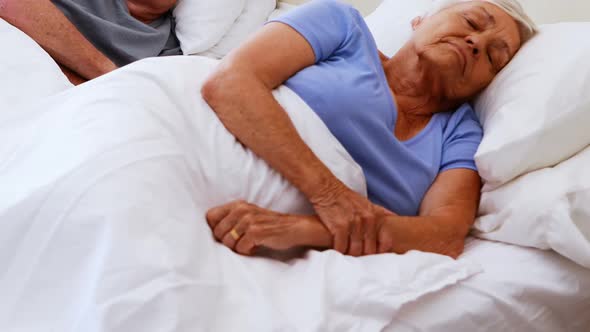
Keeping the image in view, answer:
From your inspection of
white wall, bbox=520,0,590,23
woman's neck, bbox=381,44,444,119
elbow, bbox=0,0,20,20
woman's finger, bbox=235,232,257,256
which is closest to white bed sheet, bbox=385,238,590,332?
woman's finger, bbox=235,232,257,256

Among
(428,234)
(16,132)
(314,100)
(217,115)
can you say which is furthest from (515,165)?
(16,132)

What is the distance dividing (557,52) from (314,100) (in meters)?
0.49

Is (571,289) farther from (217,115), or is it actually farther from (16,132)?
(16,132)

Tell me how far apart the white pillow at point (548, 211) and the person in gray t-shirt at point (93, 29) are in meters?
1.12

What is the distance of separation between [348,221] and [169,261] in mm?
339

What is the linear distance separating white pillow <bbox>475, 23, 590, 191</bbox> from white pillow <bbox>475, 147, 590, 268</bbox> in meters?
0.03

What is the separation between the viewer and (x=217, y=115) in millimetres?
923

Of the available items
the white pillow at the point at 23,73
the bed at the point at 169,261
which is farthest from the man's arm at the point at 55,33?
the bed at the point at 169,261

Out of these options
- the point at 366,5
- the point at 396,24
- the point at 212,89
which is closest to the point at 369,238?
the point at 212,89

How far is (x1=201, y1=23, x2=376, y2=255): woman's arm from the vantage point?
2.97 feet

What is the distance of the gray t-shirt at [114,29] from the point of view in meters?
1.60

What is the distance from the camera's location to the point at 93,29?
1622mm

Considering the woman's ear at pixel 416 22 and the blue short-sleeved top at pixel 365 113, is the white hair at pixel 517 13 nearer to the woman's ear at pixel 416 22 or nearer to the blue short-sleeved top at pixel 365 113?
the woman's ear at pixel 416 22

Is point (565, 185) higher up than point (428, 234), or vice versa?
point (565, 185)
